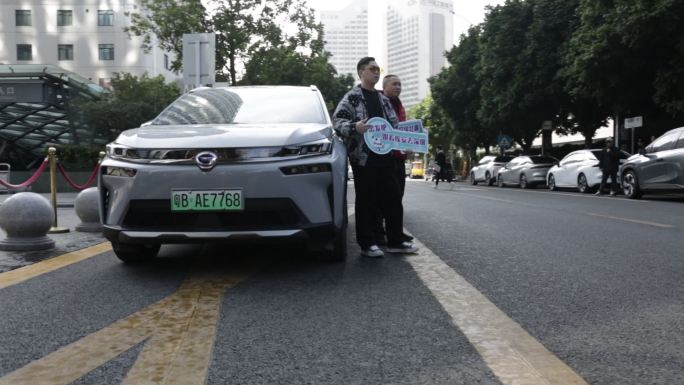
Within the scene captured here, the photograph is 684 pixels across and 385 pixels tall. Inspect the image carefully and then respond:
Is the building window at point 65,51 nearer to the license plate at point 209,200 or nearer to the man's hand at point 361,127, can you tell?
the man's hand at point 361,127

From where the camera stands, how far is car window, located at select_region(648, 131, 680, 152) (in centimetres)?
1409

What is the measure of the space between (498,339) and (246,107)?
3207 mm

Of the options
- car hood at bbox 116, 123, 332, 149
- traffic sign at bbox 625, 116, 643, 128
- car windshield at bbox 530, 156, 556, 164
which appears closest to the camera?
car hood at bbox 116, 123, 332, 149

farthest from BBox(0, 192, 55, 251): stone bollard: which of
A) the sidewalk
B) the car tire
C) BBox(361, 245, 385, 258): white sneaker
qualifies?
the car tire

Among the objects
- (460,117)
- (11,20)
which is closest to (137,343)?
(460,117)

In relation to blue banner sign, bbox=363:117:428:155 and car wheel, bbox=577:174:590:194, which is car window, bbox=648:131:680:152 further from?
blue banner sign, bbox=363:117:428:155

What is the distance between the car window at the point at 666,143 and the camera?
14.1 m

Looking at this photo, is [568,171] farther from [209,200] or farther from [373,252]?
[209,200]

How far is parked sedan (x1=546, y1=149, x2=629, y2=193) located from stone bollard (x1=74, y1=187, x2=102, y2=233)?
1502cm

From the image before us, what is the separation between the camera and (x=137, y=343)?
298cm

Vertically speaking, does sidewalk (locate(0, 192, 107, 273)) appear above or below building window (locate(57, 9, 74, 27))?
below

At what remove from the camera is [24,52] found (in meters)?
51.8

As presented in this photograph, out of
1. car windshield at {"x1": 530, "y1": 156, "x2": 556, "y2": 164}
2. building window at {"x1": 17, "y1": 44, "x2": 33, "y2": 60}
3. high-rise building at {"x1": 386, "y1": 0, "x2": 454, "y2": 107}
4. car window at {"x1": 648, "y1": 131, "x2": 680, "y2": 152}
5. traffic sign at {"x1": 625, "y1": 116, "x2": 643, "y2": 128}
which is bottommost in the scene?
car windshield at {"x1": 530, "y1": 156, "x2": 556, "y2": 164}

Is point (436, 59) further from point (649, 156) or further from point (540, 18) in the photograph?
point (649, 156)
